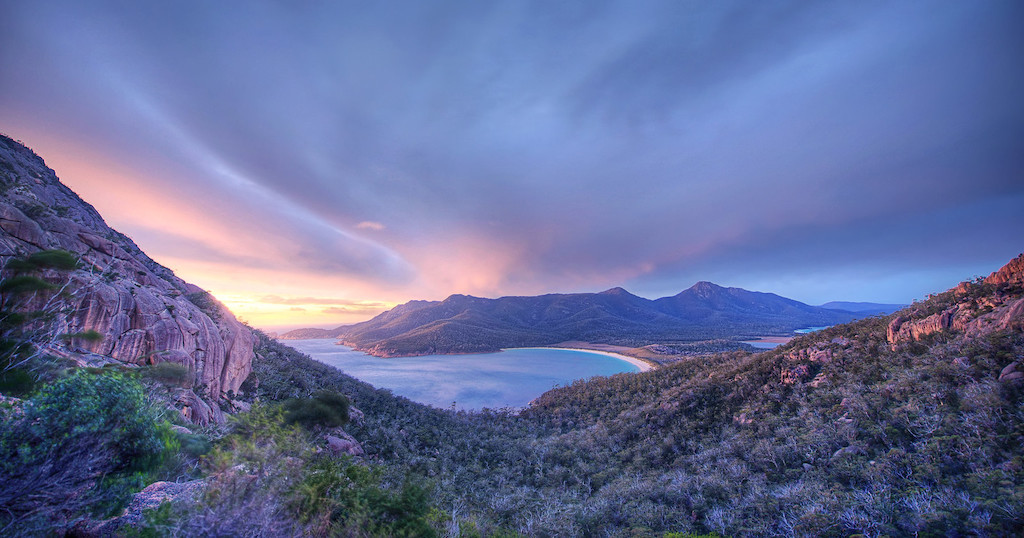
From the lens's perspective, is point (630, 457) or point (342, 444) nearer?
point (342, 444)

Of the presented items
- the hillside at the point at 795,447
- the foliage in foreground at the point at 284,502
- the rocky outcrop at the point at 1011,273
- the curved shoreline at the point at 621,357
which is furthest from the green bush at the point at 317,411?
the curved shoreline at the point at 621,357

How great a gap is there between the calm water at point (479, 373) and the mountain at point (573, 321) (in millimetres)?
8067

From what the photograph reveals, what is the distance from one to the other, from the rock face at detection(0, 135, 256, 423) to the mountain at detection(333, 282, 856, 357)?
5928 centimetres

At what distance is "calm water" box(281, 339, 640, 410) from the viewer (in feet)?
122

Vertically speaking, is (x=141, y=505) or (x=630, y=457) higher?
(x=141, y=505)

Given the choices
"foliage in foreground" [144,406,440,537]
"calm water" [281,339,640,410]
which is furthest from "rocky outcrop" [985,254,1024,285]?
"calm water" [281,339,640,410]

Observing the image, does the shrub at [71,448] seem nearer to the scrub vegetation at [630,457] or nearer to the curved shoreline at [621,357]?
the scrub vegetation at [630,457]

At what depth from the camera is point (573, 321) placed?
10819cm

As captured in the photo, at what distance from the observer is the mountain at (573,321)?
247 ft

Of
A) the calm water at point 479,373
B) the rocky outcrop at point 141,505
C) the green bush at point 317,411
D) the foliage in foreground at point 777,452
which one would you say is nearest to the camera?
the rocky outcrop at point 141,505

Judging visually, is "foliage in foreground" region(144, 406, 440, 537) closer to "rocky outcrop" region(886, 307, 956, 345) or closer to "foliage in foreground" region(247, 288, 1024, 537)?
"foliage in foreground" region(247, 288, 1024, 537)

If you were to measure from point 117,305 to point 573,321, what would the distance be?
350 ft

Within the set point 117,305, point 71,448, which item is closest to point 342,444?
point 117,305

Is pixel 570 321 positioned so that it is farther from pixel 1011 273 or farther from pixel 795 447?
pixel 795 447
